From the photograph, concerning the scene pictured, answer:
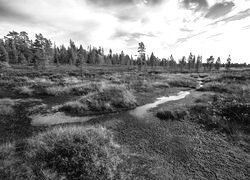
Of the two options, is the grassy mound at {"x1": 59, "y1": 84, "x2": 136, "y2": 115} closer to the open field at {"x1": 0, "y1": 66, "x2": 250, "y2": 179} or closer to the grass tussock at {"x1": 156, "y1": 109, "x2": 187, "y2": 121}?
the open field at {"x1": 0, "y1": 66, "x2": 250, "y2": 179}

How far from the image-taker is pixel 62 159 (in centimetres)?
438

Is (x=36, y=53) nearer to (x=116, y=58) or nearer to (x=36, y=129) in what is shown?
(x=36, y=129)

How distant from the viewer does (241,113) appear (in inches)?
354

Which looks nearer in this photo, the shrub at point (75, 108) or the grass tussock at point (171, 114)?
the grass tussock at point (171, 114)

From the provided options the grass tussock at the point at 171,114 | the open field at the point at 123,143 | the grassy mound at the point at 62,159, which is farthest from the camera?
the grass tussock at the point at 171,114

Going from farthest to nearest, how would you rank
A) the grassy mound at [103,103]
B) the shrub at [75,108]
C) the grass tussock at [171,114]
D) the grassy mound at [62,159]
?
the grassy mound at [103,103] → the shrub at [75,108] → the grass tussock at [171,114] → the grassy mound at [62,159]

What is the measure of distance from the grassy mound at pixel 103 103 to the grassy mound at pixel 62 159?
5590 millimetres

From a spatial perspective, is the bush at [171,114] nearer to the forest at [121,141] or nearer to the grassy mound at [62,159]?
the forest at [121,141]

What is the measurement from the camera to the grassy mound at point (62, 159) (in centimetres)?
405

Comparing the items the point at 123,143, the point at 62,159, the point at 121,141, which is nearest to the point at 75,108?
the point at 121,141

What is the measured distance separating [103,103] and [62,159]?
7775 mm

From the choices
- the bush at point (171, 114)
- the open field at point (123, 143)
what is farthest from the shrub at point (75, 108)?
the bush at point (171, 114)

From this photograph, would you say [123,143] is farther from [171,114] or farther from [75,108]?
[75,108]

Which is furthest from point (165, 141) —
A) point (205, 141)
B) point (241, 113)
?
point (241, 113)
